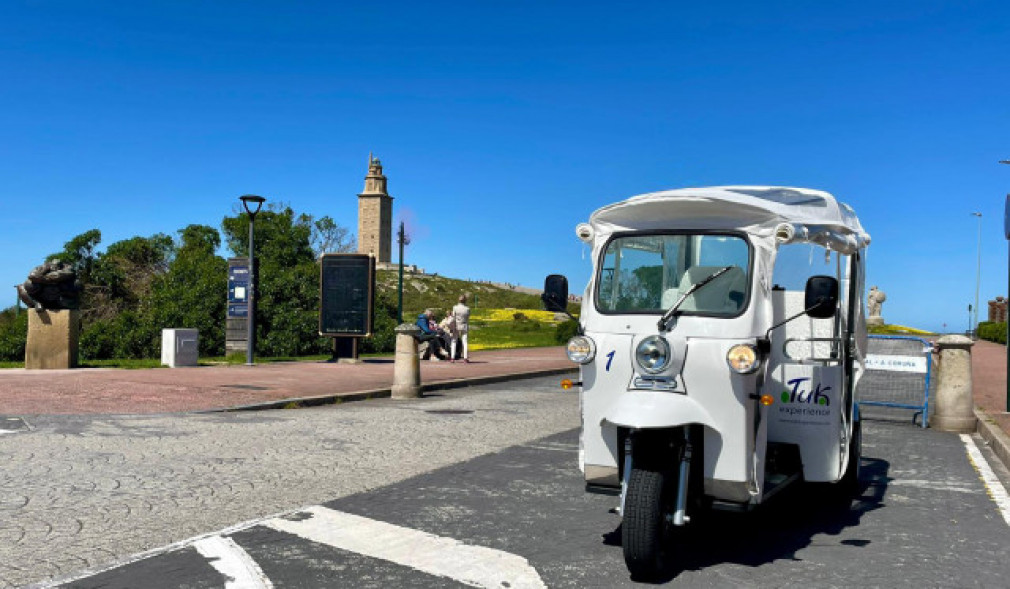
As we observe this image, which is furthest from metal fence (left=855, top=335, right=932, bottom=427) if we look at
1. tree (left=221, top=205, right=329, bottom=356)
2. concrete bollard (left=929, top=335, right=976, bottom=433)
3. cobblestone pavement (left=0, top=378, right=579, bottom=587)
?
tree (left=221, top=205, right=329, bottom=356)

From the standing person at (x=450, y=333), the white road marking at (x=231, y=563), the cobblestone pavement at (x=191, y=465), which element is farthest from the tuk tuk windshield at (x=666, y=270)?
the standing person at (x=450, y=333)

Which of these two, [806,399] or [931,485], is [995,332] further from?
[806,399]

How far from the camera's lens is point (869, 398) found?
14242 mm

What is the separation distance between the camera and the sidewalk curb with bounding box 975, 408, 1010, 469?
9.81m

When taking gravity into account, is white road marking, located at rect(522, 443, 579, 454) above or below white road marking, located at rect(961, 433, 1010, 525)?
below

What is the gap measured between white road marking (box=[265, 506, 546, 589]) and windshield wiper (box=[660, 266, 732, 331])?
1.69 m

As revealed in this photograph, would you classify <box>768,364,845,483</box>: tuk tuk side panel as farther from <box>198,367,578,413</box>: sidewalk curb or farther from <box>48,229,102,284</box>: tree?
<box>48,229,102,284</box>: tree

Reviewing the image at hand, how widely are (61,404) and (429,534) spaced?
8330 millimetres

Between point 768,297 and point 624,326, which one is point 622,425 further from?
point 768,297

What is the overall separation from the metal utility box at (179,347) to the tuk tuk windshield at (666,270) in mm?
15713

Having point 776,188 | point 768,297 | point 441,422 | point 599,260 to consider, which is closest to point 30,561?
point 599,260

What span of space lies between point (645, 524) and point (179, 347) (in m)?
16.8

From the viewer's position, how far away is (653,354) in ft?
17.4

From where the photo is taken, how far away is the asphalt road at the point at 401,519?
5090 millimetres
